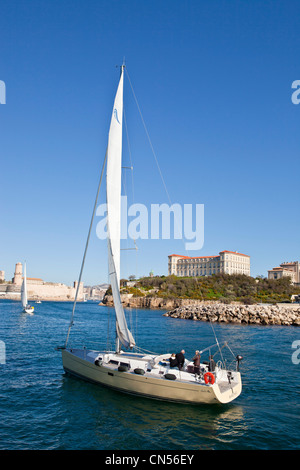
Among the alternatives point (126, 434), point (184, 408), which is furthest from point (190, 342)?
point (126, 434)

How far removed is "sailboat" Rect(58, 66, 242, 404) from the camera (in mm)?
14772

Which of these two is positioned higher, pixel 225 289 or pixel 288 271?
pixel 288 271

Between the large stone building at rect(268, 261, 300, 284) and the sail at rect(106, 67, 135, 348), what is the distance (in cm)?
14506

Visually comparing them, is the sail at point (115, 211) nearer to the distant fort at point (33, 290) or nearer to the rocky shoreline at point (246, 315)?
the rocky shoreline at point (246, 315)

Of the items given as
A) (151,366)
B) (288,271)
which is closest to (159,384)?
(151,366)

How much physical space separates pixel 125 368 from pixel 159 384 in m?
1.96

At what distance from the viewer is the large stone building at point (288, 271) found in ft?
502

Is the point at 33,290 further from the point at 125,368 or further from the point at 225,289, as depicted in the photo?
the point at 125,368

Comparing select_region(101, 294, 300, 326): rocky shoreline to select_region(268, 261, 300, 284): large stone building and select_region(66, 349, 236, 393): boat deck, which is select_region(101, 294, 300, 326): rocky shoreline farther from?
select_region(268, 261, 300, 284): large stone building

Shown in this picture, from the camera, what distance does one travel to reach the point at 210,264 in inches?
6216

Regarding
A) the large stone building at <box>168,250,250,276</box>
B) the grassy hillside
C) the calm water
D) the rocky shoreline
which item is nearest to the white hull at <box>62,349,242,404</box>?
the calm water

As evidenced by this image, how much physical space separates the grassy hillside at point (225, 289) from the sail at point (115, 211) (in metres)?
71.4

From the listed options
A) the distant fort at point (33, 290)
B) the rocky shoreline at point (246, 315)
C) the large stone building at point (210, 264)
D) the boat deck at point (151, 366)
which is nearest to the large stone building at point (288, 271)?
the large stone building at point (210, 264)
